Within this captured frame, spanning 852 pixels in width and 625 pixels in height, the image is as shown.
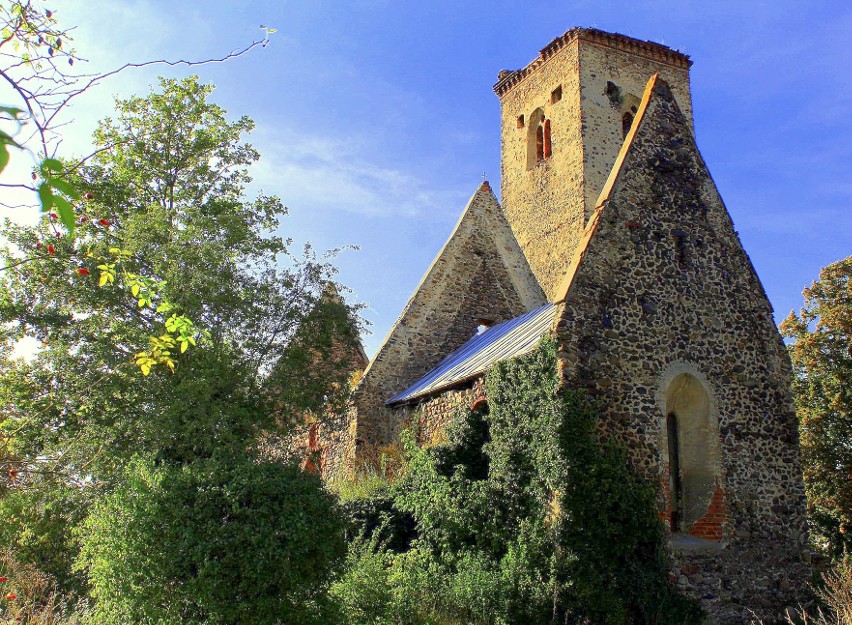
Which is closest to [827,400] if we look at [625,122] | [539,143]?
[625,122]

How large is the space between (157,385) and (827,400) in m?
17.9

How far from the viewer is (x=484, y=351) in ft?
53.7

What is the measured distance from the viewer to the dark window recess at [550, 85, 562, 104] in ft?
106

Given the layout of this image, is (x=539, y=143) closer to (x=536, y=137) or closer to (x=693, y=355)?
(x=536, y=137)

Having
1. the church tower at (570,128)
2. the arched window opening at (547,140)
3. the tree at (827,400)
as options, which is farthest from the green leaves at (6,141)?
the arched window opening at (547,140)

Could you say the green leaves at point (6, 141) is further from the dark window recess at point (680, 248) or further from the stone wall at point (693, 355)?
the dark window recess at point (680, 248)

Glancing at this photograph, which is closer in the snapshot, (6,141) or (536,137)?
(6,141)

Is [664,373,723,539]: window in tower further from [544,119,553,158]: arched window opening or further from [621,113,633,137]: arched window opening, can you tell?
[544,119,553,158]: arched window opening

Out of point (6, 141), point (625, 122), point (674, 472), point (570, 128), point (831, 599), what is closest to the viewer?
point (6, 141)

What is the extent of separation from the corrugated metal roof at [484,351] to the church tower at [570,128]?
11533 mm

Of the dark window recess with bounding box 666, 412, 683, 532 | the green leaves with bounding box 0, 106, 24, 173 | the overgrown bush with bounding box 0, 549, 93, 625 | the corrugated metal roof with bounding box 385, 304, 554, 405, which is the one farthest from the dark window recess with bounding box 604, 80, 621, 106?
the green leaves with bounding box 0, 106, 24, 173

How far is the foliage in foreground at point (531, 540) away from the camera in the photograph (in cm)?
1031

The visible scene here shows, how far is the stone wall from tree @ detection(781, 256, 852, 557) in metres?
8.34

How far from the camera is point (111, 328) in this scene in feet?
38.9
